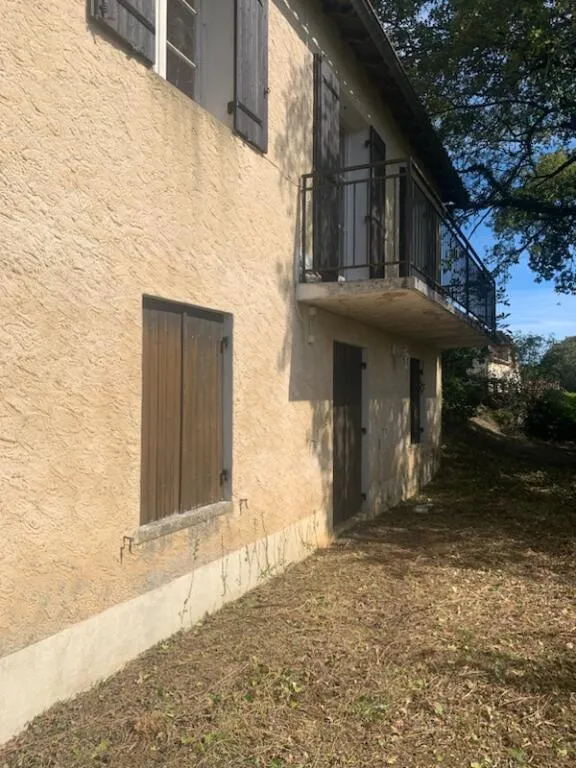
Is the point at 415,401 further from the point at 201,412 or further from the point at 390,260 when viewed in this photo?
the point at 201,412

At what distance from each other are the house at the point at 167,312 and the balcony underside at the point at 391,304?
0.10ft

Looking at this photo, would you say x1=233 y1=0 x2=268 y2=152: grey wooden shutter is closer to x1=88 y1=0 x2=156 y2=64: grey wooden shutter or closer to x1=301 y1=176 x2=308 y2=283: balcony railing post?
x1=301 y1=176 x2=308 y2=283: balcony railing post

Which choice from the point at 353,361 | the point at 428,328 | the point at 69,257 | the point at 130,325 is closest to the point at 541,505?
the point at 428,328

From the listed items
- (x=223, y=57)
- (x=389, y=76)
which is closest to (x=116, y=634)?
(x=223, y=57)

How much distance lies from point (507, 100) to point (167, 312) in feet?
31.2

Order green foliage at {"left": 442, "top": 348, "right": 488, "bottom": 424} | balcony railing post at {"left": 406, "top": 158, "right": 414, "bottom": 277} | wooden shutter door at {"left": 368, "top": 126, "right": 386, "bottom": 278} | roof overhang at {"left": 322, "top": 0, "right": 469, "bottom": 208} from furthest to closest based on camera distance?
green foliage at {"left": 442, "top": 348, "right": 488, "bottom": 424}
wooden shutter door at {"left": 368, "top": 126, "right": 386, "bottom": 278}
roof overhang at {"left": 322, "top": 0, "right": 469, "bottom": 208}
balcony railing post at {"left": 406, "top": 158, "right": 414, "bottom": 277}

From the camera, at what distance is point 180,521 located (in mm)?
4055

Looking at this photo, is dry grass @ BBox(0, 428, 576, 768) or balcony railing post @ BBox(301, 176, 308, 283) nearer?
dry grass @ BBox(0, 428, 576, 768)

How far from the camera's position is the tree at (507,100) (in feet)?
28.8

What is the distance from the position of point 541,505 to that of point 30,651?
25.8 ft

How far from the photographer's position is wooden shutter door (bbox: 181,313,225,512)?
13.9 ft

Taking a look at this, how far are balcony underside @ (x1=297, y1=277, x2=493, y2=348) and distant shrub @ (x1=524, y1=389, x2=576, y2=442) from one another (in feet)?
39.2

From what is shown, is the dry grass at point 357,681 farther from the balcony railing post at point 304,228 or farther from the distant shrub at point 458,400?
the distant shrub at point 458,400

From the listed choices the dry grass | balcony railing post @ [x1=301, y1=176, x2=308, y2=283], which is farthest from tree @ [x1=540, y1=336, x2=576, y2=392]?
the dry grass
